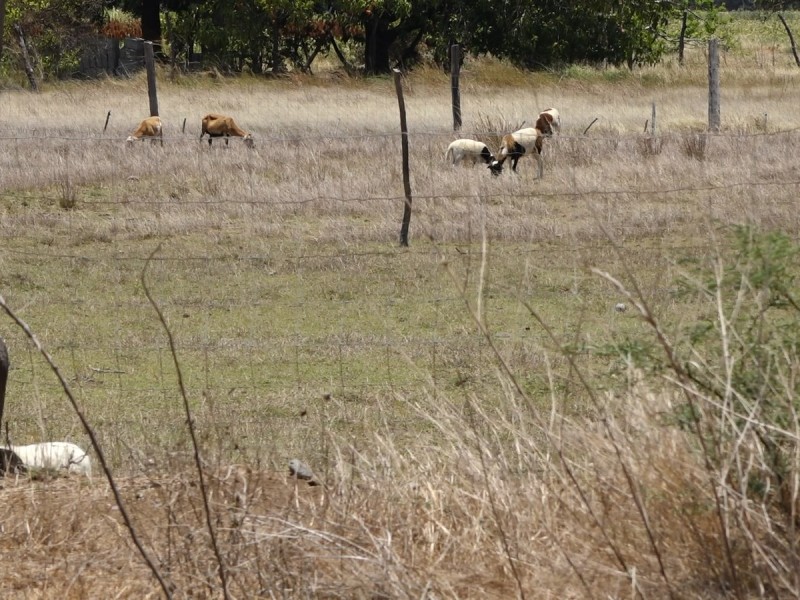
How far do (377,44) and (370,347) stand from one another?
26.5 m

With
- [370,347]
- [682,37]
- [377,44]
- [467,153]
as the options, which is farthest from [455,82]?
[682,37]

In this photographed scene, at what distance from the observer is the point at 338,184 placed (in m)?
14.5

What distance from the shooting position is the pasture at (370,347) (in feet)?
11.0

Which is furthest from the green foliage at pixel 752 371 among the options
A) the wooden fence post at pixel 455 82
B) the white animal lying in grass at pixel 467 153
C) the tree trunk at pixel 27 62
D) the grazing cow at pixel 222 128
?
the tree trunk at pixel 27 62

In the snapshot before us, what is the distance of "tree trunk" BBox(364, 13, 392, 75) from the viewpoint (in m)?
33.0

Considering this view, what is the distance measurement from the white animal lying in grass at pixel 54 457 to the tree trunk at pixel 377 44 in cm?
2855

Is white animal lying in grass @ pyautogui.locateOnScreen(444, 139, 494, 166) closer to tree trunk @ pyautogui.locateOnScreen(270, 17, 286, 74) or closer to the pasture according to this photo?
the pasture

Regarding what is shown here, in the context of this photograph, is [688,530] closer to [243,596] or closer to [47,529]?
[243,596]

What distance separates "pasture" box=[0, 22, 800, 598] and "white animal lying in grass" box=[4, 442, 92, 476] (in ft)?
0.48

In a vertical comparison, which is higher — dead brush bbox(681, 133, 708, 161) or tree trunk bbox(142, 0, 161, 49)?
tree trunk bbox(142, 0, 161, 49)

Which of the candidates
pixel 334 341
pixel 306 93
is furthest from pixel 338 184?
pixel 306 93

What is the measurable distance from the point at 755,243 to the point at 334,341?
5.23 meters

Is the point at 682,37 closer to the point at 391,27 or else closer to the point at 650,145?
the point at 391,27

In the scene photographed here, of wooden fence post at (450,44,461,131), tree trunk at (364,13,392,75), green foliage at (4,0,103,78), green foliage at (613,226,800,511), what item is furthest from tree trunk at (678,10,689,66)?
green foliage at (613,226,800,511)
